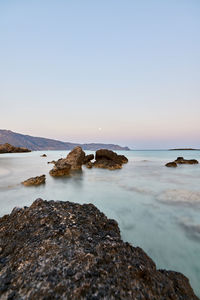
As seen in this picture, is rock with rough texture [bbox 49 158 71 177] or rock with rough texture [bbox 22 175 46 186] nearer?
rock with rough texture [bbox 22 175 46 186]

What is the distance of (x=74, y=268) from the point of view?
6.90 ft

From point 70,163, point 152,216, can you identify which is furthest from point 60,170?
point 152,216

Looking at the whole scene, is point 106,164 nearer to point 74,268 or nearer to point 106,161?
point 106,161

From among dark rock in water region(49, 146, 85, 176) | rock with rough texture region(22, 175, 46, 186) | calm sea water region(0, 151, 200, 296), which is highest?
dark rock in water region(49, 146, 85, 176)

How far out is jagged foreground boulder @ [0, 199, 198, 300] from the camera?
1831mm

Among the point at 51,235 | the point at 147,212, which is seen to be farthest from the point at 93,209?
the point at 147,212

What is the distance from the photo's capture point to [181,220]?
21.0 feet

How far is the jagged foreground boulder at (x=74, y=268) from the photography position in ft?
6.01

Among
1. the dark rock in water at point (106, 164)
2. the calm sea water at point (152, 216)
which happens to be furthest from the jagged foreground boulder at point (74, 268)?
the dark rock in water at point (106, 164)

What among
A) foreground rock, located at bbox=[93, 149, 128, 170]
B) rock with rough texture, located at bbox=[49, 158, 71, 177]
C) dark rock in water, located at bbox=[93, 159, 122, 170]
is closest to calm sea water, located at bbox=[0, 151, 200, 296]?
rock with rough texture, located at bbox=[49, 158, 71, 177]

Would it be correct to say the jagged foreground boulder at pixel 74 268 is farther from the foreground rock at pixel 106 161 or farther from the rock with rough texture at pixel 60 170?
the foreground rock at pixel 106 161

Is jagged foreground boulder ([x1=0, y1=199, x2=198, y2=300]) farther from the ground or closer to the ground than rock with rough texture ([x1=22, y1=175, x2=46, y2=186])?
farther from the ground

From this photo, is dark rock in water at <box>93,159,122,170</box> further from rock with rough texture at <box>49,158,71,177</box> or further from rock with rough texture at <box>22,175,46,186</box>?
rock with rough texture at <box>22,175,46,186</box>

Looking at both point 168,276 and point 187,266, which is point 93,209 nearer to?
point 168,276
